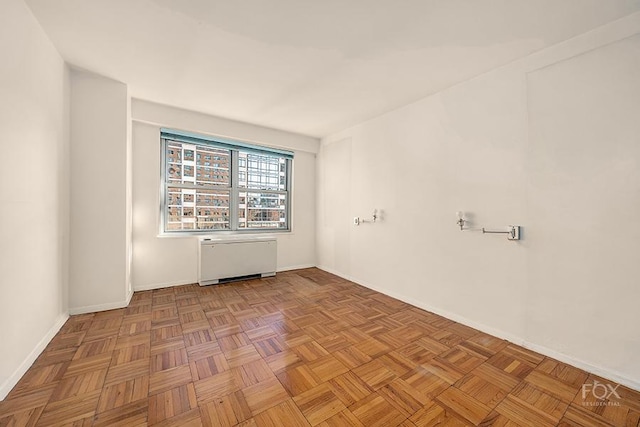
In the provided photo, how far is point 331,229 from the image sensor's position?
176 inches

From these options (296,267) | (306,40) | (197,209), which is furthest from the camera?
(296,267)

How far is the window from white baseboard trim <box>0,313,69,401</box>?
1.57 meters

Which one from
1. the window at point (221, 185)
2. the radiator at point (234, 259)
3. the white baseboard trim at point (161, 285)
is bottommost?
the white baseboard trim at point (161, 285)

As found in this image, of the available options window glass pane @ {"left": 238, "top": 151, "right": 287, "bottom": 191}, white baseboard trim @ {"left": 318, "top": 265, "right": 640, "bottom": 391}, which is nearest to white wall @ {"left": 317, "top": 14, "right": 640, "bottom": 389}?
white baseboard trim @ {"left": 318, "top": 265, "right": 640, "bottom": 391}

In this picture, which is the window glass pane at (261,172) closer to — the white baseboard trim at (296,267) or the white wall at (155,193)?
the white wall at (155,193)

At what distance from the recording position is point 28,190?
1771 millimetres

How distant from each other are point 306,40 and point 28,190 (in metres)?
2.29

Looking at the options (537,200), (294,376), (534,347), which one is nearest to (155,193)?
(294,376)

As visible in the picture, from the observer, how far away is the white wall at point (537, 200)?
1.71 metres

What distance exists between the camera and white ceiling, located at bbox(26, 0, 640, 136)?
166cm

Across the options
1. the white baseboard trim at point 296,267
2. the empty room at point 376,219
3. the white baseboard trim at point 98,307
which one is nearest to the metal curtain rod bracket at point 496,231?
the empty room at point 376,219

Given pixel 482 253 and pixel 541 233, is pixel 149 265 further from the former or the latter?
pixel 541 233

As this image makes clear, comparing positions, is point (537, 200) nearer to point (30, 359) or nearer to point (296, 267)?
point (296, 267)

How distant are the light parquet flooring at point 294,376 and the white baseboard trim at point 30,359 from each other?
0.04m
